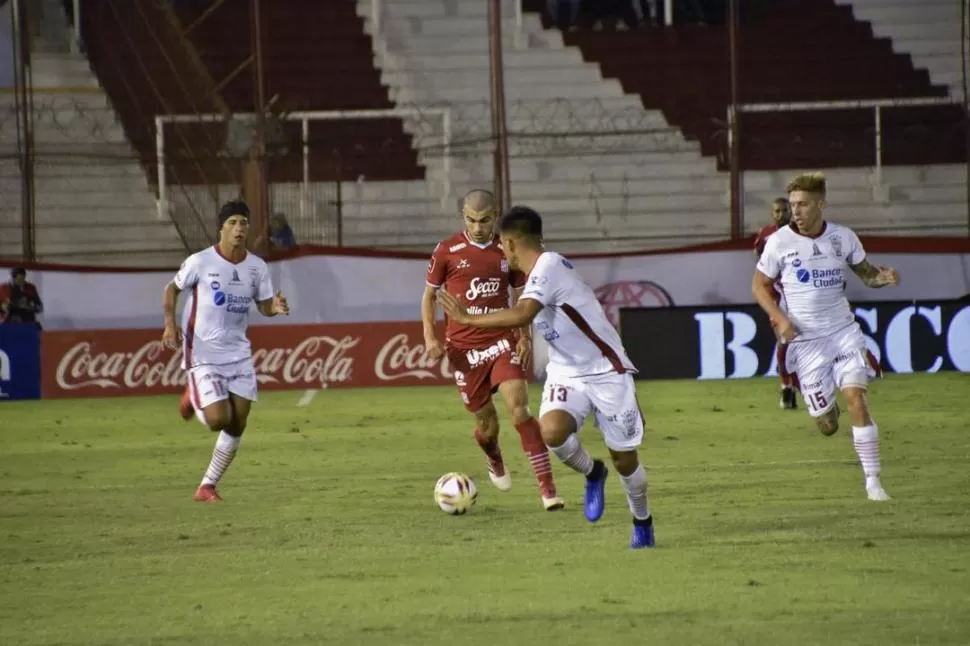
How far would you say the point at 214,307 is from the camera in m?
12.8

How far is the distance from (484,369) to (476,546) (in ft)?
8.05

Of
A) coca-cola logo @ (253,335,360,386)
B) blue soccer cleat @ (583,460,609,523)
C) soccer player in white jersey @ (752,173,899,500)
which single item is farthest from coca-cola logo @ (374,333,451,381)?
blue soccer cleat @ (583,460,609,523)

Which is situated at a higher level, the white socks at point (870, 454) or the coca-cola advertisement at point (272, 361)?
the white socks at point (870, 454)

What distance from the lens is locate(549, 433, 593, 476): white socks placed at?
9.86 m

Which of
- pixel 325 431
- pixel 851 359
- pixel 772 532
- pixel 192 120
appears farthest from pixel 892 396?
pixel 192 120

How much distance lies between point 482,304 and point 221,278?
1964mm

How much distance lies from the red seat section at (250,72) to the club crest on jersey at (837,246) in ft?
55.1

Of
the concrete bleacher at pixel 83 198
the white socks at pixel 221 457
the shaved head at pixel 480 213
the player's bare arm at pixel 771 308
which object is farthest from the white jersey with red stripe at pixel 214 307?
the concrete bleacher at pixel 83 198

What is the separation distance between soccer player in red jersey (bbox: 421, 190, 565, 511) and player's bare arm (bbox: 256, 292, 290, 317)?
3.38ft

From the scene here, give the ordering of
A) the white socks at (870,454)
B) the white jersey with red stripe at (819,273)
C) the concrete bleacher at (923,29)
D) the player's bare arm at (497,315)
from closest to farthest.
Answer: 1. the player's bare arm at (497,315)
2. the white socks at (870,454)
3. the white jersey with red stripe at (819,273)
4. the concrete bleacher at (923,29)

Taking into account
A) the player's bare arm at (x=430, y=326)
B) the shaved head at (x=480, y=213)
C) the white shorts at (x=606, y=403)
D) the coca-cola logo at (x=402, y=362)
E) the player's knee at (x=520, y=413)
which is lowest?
the coca-cola logo at (x=402, y=362)

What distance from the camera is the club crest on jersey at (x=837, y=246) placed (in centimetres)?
1180

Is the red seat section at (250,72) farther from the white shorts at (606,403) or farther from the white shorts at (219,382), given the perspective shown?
the white shorts at (606,403)

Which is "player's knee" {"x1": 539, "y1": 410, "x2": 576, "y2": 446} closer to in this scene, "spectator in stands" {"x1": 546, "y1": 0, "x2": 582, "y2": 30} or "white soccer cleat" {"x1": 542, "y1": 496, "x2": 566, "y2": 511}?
"white soccer cleat" {"x1": 542, "y1": 496, "x2": 566, "y2": 511}
